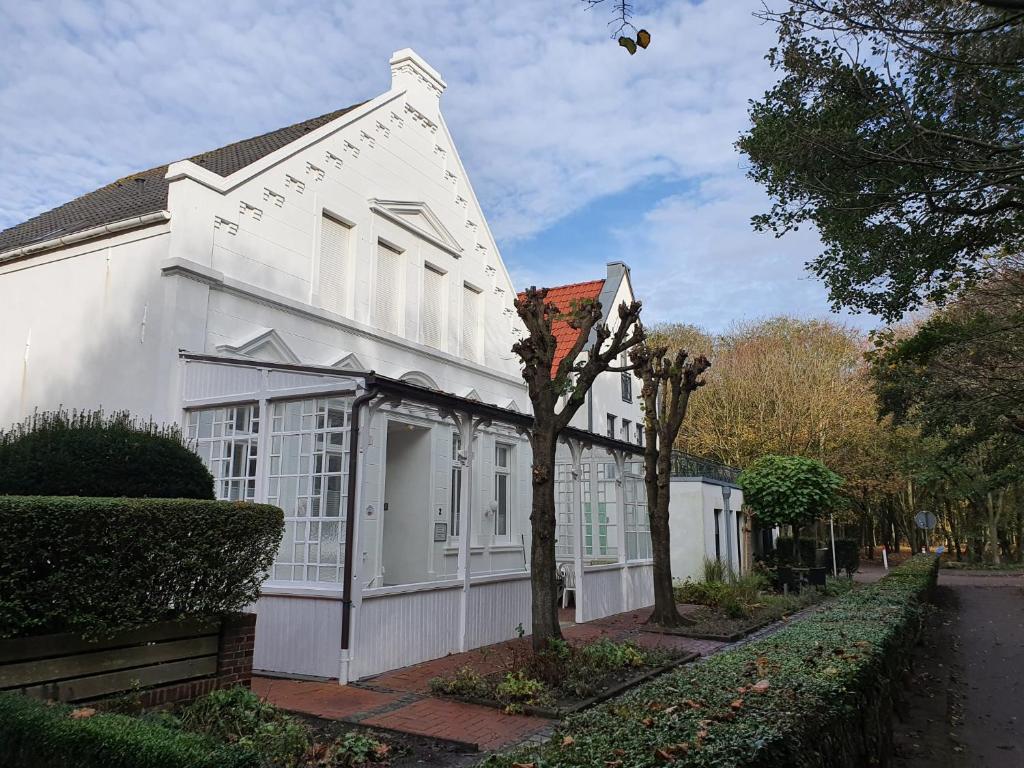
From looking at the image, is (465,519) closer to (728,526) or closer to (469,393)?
(469,393)

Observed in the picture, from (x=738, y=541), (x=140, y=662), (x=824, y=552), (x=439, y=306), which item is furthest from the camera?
(x=824, y=552)

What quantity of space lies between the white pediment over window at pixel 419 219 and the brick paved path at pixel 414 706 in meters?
8.89

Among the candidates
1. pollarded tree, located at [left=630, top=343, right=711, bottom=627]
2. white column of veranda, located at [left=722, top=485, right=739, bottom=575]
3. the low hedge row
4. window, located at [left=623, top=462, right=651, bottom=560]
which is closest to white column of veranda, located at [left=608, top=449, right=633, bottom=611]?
window, located at [left=623, top=462, right=651, bottom=560]

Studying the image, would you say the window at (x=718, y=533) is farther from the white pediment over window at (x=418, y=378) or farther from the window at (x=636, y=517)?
the white pediment over window at (x=418, y=378)

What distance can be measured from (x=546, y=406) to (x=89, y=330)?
7.12 meters

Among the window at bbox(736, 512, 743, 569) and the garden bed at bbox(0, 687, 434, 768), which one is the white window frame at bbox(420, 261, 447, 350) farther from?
the window at bbox(736, 512, 743, 569)

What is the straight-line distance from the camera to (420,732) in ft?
22.5

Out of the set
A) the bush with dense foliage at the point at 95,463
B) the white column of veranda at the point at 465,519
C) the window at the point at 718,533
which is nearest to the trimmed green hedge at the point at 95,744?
the bush with dense foliage at the point at 95,463

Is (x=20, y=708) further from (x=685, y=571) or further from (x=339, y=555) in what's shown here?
(x=685, y=571)

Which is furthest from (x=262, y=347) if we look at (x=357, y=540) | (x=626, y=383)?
(x=626, y=383)

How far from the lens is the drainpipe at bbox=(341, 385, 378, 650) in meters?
8.72

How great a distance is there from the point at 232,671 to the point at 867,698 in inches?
204

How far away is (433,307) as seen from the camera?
16984 millimetres

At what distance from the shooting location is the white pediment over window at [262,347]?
461 inches
